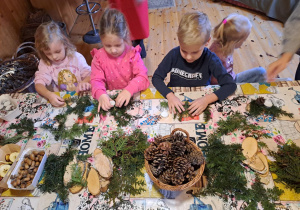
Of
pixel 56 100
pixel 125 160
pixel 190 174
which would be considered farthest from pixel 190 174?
pixel 56 100

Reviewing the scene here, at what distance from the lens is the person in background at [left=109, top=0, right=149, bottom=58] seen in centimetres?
190

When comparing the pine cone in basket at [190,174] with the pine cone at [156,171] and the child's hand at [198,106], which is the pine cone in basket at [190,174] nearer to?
the pine cone at [156,171]

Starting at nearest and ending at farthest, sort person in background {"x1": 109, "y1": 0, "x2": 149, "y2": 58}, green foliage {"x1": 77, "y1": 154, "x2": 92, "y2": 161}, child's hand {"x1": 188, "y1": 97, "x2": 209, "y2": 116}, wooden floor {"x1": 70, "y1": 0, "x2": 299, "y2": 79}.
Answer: green foliage {"x1": 77, "y1": 154, "x2": 92, "y2": 161} → child's hand {"x1": 188, "y1": 97, "x2": 209, "y2": 116} → person in background {"x1": 109, "y1": 0, "x2": 149, "y2": 58} → wooden floor {"x1": 70, "y1": 0, "x2": 299, "y2": 79}

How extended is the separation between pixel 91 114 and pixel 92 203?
47 centimetres

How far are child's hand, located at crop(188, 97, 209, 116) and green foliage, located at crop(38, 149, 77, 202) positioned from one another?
61cm

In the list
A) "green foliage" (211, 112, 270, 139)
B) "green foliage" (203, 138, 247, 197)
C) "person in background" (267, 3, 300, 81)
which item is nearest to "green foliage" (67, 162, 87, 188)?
"green foliage" (203, 138, 247, 197)

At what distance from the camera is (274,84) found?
1.12 m

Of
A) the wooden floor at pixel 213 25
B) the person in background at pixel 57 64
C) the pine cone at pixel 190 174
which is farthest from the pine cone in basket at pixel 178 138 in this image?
the wooden floor at pixel 213 25

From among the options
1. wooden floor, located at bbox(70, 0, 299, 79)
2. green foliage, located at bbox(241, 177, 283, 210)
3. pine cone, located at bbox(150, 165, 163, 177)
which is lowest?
wooden floor, located at bbox(70, 0, 299, 79)

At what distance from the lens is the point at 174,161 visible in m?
0.72

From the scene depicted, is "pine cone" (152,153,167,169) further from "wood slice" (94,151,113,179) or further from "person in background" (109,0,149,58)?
"person in background" (109,0,149,58)

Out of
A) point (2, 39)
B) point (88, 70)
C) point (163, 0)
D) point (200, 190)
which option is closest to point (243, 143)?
point (200, 190)

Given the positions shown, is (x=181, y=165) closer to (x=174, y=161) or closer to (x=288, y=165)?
(x=174, y=161)

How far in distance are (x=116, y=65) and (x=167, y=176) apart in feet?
2.81
